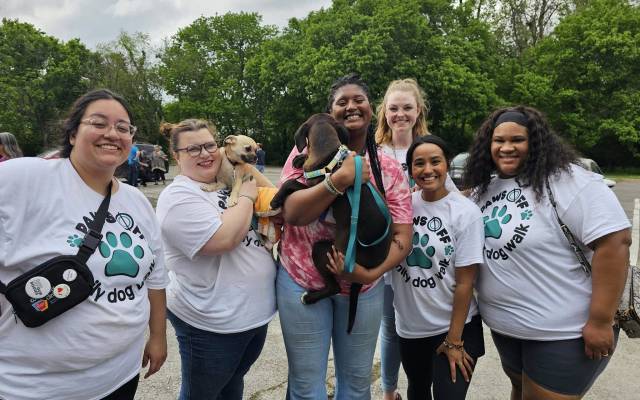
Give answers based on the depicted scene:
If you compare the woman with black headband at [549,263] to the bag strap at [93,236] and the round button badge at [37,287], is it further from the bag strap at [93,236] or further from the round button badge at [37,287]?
the round button badge at [37,287]

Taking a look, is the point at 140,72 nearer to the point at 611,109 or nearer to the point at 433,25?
the point at 433,25

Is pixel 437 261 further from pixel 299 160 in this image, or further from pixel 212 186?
pixel 212 186

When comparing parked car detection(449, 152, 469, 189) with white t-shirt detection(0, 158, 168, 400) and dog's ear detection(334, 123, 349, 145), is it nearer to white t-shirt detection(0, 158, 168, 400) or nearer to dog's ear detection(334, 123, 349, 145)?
dog's ear detection(334, 123, 349, 145)

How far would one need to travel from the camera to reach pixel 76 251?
1.64 metres

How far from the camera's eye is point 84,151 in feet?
5.89

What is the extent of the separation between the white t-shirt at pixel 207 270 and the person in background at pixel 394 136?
1.02 metres

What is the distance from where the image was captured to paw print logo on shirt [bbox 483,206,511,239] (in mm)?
2217

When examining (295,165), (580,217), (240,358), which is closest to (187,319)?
(240,358)

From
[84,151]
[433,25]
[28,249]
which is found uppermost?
[433,25]

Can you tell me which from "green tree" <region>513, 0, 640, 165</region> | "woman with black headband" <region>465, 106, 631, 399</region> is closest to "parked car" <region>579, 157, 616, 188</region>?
"woman with black headband" <region>465, 106, 631, 399</region>

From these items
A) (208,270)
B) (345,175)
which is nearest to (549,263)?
(345,175)

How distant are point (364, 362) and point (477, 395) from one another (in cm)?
159

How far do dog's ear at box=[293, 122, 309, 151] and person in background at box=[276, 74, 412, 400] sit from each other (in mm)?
123

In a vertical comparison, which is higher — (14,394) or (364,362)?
(14,394)
